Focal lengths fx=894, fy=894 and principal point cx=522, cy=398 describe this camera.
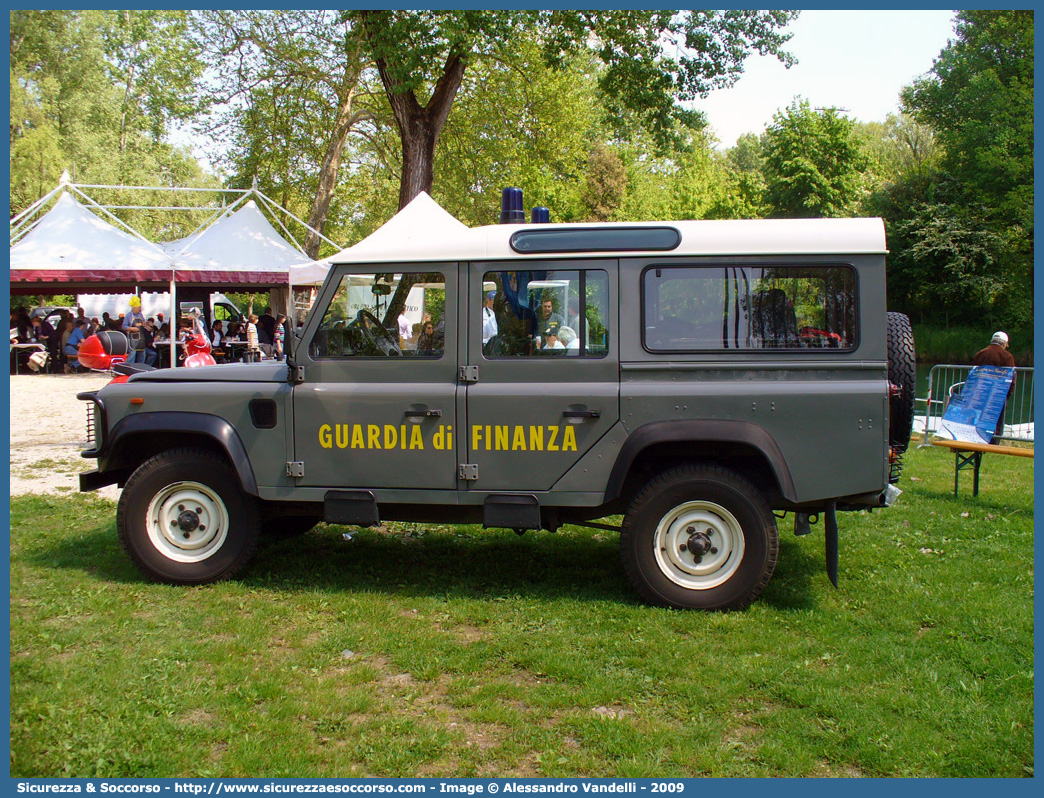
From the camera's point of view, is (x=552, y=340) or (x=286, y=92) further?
(x=286, y=92)

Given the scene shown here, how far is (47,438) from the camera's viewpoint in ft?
40.4

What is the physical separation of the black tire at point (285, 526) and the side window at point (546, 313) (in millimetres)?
2269

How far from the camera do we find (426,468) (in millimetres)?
5543

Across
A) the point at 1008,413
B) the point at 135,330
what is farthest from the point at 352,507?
the point at 135,330

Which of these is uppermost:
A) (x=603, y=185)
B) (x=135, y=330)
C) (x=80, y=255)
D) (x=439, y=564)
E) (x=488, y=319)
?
(x=603, y=185)

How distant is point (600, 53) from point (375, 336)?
47.9 ft

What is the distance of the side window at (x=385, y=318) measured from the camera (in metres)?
5.59

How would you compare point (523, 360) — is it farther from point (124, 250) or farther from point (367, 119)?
point (367, 119)

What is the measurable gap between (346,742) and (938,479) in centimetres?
792

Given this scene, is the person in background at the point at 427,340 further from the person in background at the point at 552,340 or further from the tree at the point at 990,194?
the tree at the point at 990,194

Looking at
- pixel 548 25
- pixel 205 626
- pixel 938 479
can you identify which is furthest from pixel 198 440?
pixel 548 25

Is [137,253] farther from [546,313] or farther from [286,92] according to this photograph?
[546,313]

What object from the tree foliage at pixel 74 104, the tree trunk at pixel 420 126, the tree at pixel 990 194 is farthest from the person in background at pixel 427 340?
the tree at pixel 990 194

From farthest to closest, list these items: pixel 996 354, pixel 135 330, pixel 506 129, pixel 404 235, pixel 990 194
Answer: pixel 990 194, pixel 506 129, pixel 135 330, pixel 996 354, pixel 404 235
